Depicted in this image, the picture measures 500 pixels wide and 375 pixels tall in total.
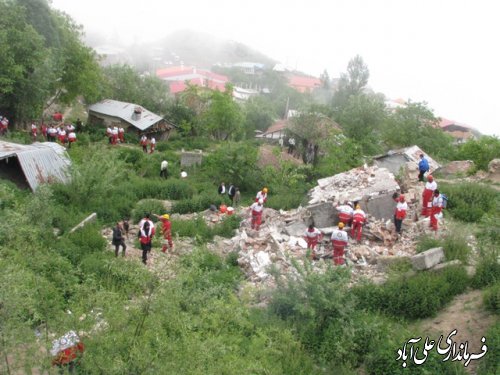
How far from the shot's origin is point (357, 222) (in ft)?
43.9

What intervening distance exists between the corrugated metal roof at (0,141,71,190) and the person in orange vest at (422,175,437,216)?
11803 millimetres

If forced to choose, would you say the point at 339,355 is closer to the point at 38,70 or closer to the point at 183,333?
the point at 183,333

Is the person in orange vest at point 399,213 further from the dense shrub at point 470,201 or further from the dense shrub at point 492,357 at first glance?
the dense shrub at point 492,357

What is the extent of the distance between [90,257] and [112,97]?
95.0 ft

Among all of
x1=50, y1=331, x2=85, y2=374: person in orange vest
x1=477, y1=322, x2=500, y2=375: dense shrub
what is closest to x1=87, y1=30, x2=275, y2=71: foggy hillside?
x1=50, y1=331, x2=85, y2=374: person in orange vest

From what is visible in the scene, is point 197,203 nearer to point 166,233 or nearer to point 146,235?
point 166,233

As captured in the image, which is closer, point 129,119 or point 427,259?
point 427,259

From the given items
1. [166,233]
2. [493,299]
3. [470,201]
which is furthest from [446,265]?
[166,233]

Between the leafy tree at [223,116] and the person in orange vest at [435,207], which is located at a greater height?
the person in orange vest at [435,207]

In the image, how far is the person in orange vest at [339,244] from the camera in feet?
39.8

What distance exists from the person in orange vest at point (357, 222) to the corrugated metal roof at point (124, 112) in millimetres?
22046

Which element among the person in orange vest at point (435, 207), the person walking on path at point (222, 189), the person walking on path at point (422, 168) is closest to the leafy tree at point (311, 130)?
the person walking on path at point (222, 189)

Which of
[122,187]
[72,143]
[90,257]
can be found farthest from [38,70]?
[90,257]

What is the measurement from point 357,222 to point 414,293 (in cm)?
359
